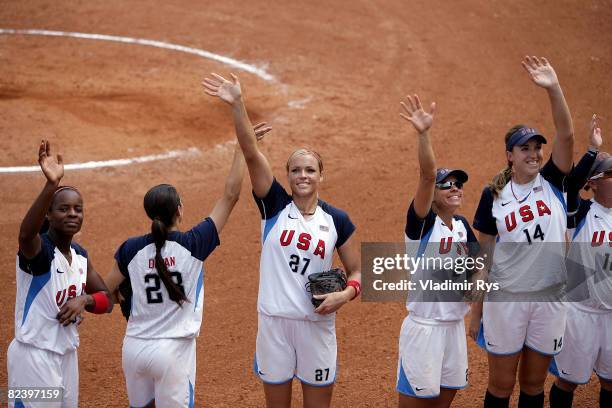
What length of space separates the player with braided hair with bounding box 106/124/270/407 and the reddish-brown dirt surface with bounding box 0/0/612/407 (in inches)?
69.9

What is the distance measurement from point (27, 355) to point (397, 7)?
12.8 meters

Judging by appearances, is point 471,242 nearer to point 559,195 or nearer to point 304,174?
point 559,195

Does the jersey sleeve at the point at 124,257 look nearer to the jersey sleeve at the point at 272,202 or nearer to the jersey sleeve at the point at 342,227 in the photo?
the jersey sleeve at the point at 272,202

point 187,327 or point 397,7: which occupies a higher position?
point 397,7

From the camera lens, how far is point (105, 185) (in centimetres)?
1056

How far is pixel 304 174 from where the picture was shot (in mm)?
5656

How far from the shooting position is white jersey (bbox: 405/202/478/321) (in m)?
5.77

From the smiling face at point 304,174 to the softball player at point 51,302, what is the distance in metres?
1.43

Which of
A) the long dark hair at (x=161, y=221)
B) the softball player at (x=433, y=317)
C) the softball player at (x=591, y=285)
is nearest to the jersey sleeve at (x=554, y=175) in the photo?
the softball player at (x=591, y=285)

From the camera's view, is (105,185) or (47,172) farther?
(105,185)

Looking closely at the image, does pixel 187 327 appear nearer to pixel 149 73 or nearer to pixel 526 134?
pixel 526 134

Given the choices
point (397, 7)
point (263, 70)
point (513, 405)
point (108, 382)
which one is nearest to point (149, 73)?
point (263, 70)

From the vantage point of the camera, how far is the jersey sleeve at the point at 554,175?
607cm

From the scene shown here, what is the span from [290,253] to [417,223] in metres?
0.91
